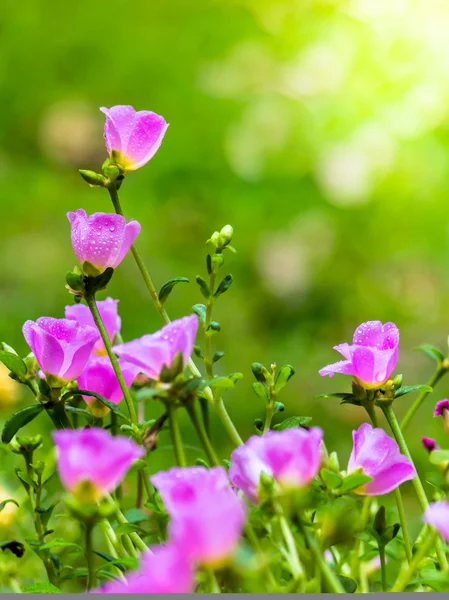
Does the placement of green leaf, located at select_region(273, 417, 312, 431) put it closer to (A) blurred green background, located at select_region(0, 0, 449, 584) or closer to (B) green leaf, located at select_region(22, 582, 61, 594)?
(B) green leaf, located at select_region(22, 582, 61, 594)

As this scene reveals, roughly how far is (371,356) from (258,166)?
6.58ft

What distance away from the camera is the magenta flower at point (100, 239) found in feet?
1.29

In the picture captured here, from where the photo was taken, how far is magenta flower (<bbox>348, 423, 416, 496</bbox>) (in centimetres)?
35

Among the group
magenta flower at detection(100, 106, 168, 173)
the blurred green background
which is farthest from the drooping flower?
the blurred green background

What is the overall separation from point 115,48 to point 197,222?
2.46 ft

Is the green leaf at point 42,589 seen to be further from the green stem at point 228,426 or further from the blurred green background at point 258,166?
the blurred green background at point 258,166

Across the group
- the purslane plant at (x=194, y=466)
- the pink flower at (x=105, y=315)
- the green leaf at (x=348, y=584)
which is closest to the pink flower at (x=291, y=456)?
the purslane plant at (x=194, y=466)

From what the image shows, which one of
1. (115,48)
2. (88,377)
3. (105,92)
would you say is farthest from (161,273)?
(88,377)

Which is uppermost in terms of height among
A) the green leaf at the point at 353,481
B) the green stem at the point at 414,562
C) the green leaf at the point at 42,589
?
the green leaf at the point at 353,481

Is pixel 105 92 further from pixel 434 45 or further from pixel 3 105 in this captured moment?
pixel 434 45

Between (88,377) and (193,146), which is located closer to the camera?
(88,377)

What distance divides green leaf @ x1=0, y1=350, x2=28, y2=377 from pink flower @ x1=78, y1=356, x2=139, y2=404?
33 millimetres

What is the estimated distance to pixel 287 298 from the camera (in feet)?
6.72

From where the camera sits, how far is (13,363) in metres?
0.40
